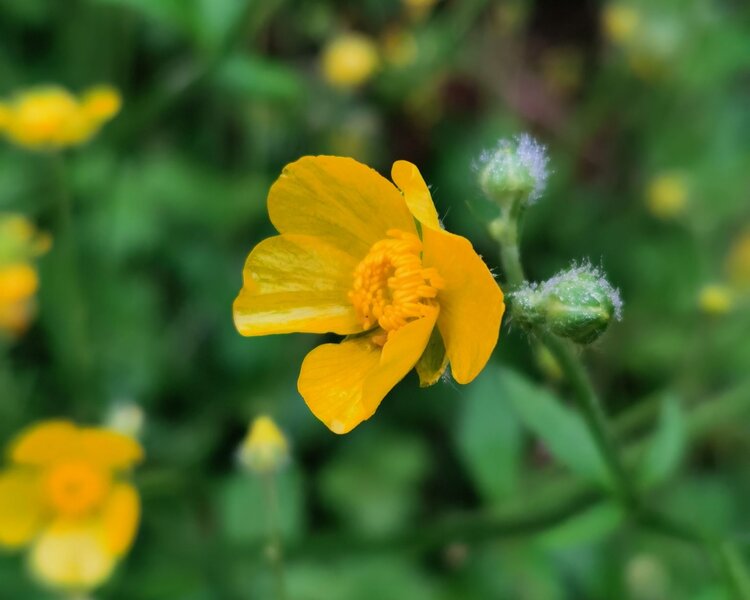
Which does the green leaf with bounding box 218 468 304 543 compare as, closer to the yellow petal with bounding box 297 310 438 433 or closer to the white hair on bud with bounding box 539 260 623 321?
the yellow petal with bounding box 297 310 438 433

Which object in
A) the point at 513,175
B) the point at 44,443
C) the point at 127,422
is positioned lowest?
the point at 44,443

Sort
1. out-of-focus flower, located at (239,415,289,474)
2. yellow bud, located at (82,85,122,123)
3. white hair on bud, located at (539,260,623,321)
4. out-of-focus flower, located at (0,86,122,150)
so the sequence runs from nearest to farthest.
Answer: white hair on bud, located at (539,260,623,321), out-of-focus flower, located at (239,415,289,474), yellow bud, located at (82,85,122,123), out-of-focus flower, located at (0,86,122,150)

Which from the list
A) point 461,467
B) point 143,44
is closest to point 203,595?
point 461,467

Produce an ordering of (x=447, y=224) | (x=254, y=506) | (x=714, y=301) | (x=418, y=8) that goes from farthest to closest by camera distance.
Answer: (x=418, y=8), (x=447, y=224), (x=254, y=506), (x=714, y=301)

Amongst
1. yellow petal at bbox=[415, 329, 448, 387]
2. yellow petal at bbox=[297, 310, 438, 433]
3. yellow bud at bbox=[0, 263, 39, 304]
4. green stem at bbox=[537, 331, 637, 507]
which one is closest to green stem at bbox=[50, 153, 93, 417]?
yellow bud at bbox=[0, 263, 39, 304]

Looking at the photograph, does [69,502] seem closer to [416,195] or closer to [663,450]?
[663,450]

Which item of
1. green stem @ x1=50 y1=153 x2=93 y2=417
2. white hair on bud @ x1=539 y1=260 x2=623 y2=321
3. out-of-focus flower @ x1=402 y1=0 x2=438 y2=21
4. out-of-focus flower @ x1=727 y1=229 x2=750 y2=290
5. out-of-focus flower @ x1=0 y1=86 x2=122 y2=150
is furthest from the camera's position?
out-of-focus flower @ x1=402 y1=0 x2=438 y2=21

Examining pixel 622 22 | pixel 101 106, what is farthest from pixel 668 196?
pixel 101 106
